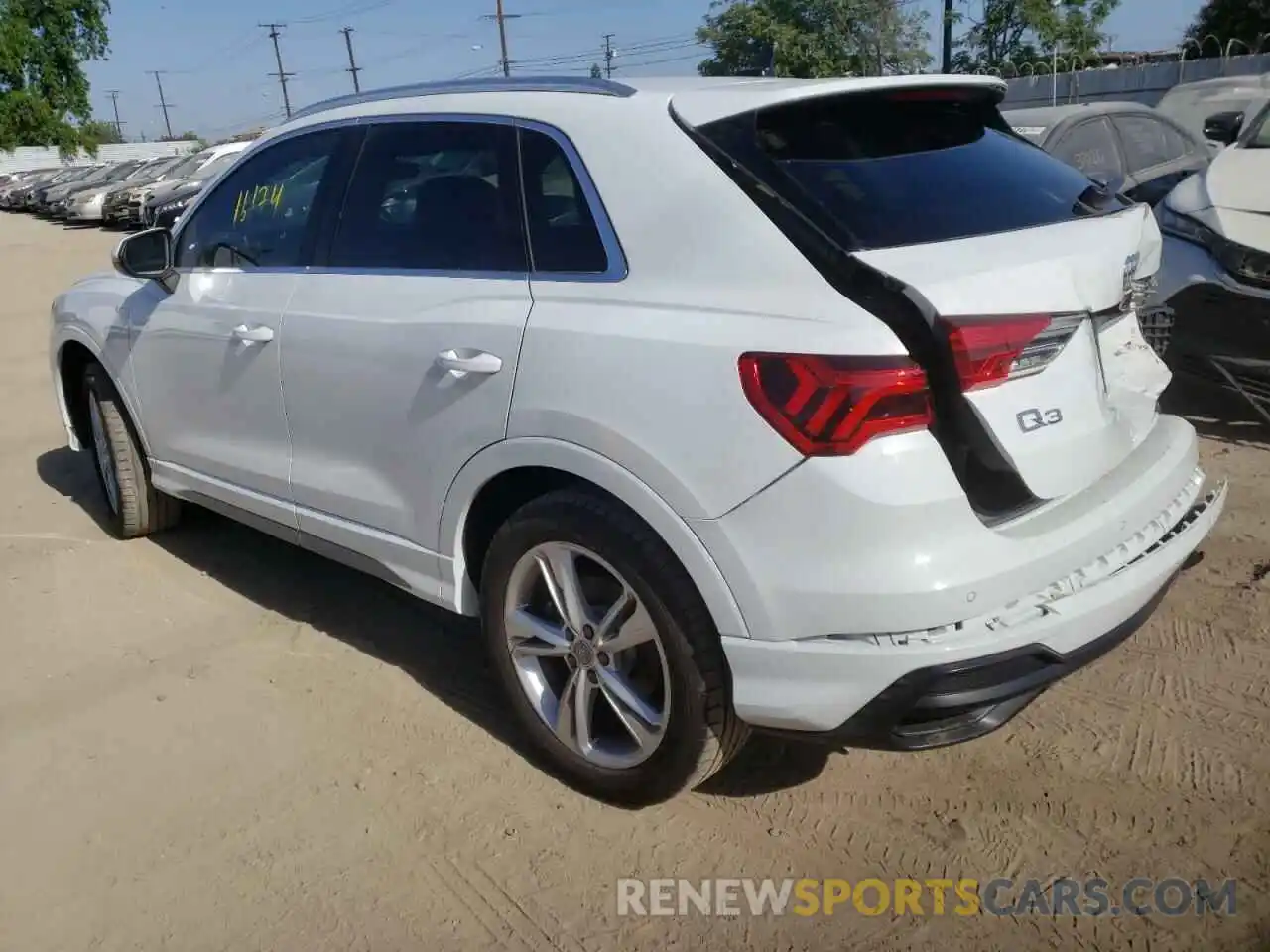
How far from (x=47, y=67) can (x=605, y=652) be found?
219 ft

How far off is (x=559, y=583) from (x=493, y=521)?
0.34 meters

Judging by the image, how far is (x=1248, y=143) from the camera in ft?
19.4

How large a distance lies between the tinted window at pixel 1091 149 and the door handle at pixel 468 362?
22.0ft

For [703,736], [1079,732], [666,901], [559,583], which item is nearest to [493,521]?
[559,583]

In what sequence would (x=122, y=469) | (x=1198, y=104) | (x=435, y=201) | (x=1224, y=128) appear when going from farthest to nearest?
(x=1198, y=104)
(x=1224, y=128)
(x=122, y=469)
(x=435, y=201)

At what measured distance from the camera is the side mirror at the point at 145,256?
13.6ft

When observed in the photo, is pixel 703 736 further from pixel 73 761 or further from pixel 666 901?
pixel 73 761

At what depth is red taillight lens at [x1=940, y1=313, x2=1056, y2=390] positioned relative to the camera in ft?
7.23

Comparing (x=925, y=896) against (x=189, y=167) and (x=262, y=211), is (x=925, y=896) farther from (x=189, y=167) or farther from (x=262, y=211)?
(x=189, y=167)

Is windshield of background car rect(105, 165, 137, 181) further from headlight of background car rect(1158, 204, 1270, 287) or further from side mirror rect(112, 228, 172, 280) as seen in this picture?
headlight of background car rect(1158, 204, 1270, 287)

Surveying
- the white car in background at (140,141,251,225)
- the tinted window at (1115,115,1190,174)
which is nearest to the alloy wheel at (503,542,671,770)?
the tinted window at (1115,115,1190,174)

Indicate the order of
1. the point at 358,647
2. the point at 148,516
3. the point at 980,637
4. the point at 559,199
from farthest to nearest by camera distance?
1. the point at 148,516
2. the point at 358,647
3. the point at 559,199
4. the point at 980,637

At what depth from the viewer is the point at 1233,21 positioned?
141 ft

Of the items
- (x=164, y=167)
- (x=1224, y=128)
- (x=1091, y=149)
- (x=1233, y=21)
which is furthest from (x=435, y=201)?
(x=1233, y=21)
